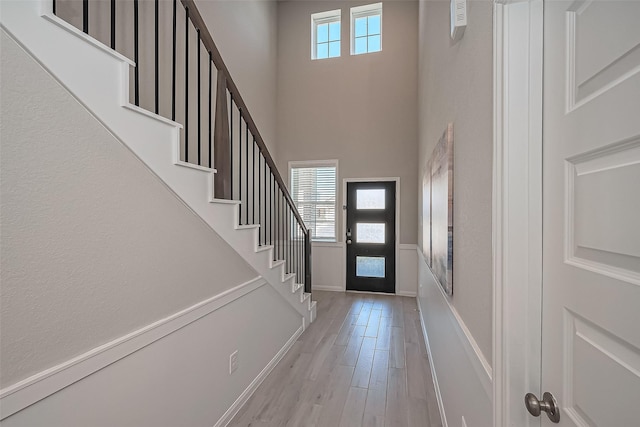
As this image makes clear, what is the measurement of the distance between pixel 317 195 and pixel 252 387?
3.59 m

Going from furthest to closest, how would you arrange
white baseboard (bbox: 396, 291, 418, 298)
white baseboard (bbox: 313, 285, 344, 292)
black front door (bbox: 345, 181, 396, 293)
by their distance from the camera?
1. white baseboard (bbox: 313, 285, 344, 292)
2. black front door (bbox: 345, 181, 396, 293)
3. white baseboard (bbox: 396, 291, 418, 298)

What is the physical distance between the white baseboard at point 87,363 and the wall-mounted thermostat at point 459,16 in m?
1.99

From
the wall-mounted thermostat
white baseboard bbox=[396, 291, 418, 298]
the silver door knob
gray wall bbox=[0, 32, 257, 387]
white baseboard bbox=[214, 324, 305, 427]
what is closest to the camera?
the silver door knob

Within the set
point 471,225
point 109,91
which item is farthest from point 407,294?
point 109,91

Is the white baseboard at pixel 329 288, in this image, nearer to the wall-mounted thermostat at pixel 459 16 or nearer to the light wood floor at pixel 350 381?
the light wood floor at pixel 350 381

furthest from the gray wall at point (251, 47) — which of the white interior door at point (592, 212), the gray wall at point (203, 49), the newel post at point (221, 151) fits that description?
the white interior door at point (592, 212)

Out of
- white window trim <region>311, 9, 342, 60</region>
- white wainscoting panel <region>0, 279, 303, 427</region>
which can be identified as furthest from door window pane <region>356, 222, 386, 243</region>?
white window trim <region>311, 9, 342, 60</region>

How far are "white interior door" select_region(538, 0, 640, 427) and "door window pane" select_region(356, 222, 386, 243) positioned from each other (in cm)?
436

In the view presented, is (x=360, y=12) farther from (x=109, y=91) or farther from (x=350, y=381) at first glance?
(x=350, y=381)

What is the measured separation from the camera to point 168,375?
1.50 m

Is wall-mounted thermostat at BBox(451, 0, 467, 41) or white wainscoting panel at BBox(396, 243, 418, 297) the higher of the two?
wall-mounted thermostat at BBox(451, 0, 467, 41)

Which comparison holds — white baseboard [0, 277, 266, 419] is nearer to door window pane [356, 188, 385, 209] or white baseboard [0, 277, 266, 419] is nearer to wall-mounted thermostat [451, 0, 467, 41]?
wall-mounted thermostat [451, 0, 467, 41]

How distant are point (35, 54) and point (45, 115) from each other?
182 mm

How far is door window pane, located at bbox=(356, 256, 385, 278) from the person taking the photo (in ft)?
16.9
